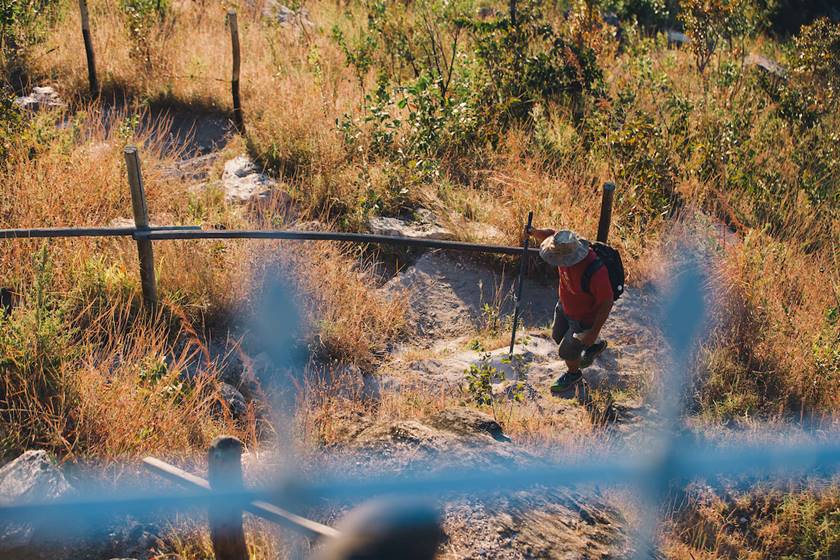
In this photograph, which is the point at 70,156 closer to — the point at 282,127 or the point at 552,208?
the point at 282,127

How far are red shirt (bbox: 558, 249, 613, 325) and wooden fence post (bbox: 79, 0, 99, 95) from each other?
568 centimetres

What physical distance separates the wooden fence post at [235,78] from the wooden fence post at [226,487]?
19.8ft

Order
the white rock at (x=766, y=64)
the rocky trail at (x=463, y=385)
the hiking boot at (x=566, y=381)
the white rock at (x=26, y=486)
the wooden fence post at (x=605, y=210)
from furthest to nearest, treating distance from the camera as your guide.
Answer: the white rock at (x=766, y=64) < the wooden fence post at (x=605, y=210) < the hiking boot at (x=566, y=381) < the rocky trail at (x=463, y=385) < the white rock at (x=26, y=486)

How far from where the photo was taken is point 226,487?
2.30 metres

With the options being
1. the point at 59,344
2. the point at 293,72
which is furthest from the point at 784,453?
the point at 293,72

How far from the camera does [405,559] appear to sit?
2.07 metres

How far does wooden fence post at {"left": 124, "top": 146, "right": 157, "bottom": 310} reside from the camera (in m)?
4.89

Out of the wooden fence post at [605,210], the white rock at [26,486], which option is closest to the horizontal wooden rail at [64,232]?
the white rock at [26,486]

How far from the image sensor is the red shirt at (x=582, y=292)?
470cm

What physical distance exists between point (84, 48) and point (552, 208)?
5.47 meters

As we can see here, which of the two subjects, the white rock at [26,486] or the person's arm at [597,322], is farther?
the person's arm at [597,322]

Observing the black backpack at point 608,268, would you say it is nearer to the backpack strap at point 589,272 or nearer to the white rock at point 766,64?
the backpack strap at point 589,272

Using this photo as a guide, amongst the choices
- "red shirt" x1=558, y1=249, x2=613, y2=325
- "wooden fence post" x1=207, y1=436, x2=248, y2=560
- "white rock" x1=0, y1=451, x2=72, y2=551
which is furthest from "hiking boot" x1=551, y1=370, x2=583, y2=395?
"wooden fence post" x1=207, y1=436, x2=248, y2=560

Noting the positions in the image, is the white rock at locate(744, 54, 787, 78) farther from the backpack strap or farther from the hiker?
Answer: the backpack strap
